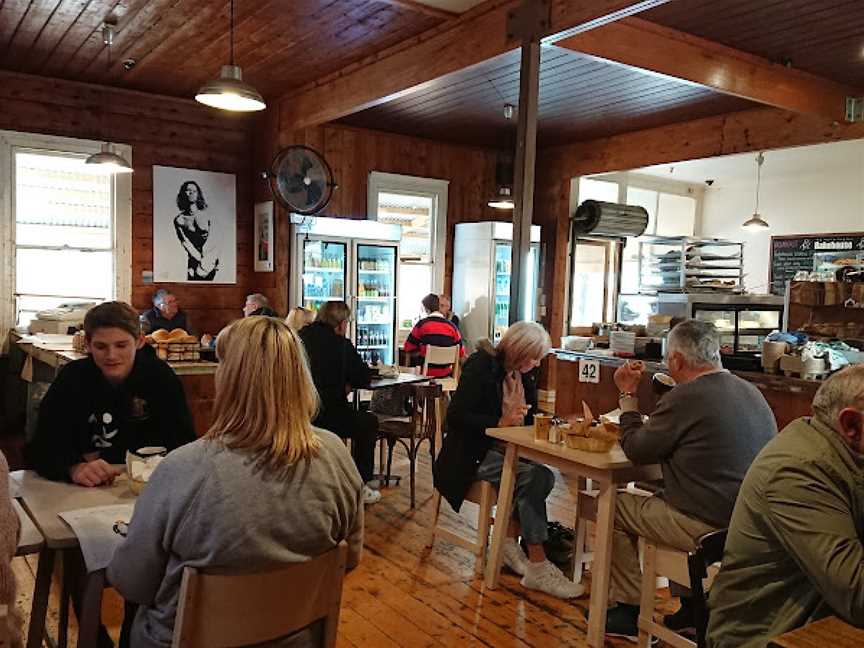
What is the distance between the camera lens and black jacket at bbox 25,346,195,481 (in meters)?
2.24

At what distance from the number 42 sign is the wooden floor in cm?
190

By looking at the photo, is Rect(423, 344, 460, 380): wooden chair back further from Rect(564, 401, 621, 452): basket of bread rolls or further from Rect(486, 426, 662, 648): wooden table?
Rect(564, 401, 621, 452): basket of bread rolls

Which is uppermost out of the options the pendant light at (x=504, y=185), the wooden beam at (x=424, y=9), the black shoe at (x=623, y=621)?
the wooden beam at (x=424, y=9)

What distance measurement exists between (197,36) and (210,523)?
484cm

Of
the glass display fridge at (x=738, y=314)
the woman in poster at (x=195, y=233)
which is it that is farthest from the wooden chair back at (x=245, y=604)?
the woman in poster at (x=195, y=233)

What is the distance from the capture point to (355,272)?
293 inches

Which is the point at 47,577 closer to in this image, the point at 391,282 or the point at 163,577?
the point at 163,577

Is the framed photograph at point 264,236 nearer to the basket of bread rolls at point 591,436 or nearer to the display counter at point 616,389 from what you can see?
the display counter at point 616,389

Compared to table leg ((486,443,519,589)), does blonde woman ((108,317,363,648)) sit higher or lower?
higher

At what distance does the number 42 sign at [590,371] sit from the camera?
5273mm

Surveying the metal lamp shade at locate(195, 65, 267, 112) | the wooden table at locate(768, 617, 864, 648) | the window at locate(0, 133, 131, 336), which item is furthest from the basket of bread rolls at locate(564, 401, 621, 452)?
the window at locate(0, 133, 131, 336)

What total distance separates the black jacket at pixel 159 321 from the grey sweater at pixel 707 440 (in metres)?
5.25

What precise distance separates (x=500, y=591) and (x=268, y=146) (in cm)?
537

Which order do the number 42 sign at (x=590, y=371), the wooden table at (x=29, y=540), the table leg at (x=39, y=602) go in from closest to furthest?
the wooden table at (x=29, y=540)
the table leg at (x=39, y=602)
the number 42 sign at (x=590, y=371)
